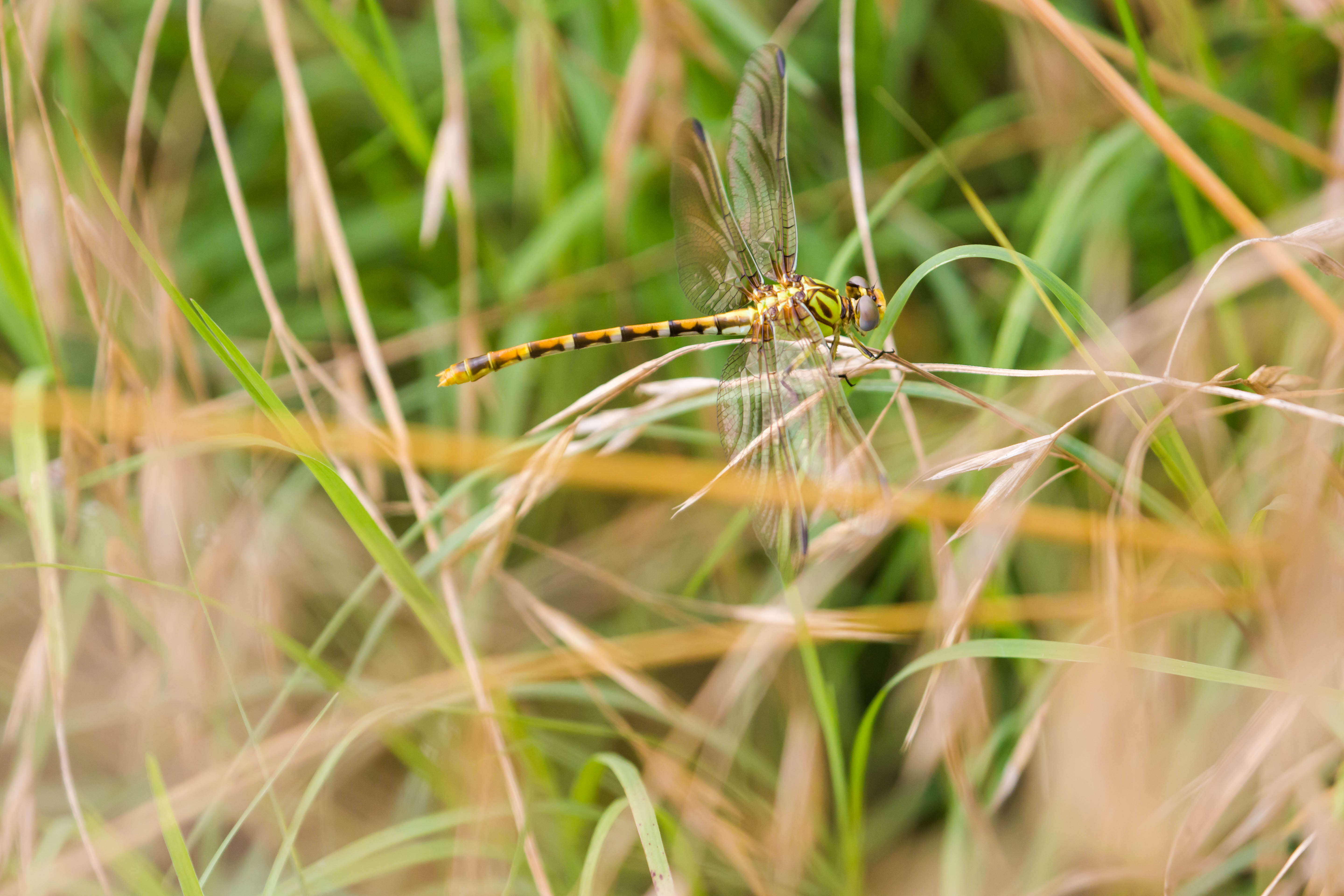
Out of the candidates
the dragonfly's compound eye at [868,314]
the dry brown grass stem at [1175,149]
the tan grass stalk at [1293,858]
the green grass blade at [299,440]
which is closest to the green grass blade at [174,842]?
the green grass blade at [299,440]

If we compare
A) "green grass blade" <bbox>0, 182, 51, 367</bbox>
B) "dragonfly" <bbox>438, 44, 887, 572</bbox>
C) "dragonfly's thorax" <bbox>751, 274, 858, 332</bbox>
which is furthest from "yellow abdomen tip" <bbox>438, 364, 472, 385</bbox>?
"green grass blade" <bbox>0, 182, 51, 367</bbox>

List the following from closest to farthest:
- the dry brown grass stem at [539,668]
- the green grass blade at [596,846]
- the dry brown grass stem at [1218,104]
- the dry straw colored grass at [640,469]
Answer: the green grass blade at [596,846]
the dry straw colored grass at [640,469]
the dry brown grass stem at [539,668]
the dry brown grass stem at [1218,104]

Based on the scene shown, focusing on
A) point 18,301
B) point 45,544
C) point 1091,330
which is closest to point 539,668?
point 45,544

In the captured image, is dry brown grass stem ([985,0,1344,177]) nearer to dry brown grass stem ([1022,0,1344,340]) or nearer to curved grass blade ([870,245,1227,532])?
dry brown grass stem ([1022,0,1344,340])

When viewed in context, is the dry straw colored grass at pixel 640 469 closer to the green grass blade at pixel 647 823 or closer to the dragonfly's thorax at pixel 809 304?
the green grass blade at pixel 647 823

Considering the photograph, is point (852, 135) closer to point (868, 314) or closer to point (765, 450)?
point (868, 314)

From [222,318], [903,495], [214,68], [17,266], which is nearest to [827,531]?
[903,495]
